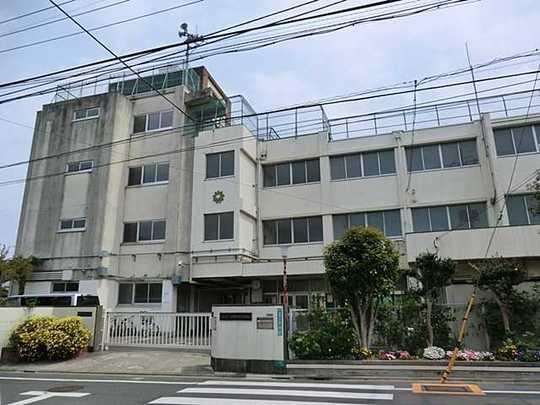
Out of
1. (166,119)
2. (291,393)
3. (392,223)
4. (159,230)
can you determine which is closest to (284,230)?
(392,223)

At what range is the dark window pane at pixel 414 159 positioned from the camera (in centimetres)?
2181

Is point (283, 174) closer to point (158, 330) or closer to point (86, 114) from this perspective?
point (158, 330)

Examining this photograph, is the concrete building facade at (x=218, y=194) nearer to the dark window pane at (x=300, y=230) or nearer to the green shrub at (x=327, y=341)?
the dark window pane at (x=300, y=230)

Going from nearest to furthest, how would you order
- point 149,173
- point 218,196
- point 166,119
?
point 218,196, point 149,173, point 166,119

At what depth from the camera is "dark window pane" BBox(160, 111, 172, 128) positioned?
2414cm

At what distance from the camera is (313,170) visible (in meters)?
23.5

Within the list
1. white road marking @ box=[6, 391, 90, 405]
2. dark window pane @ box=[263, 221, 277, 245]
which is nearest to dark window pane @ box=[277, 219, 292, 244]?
dark window pane @ box=[263, 221, 277, 245]

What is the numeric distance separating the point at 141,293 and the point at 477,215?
57.2 feet

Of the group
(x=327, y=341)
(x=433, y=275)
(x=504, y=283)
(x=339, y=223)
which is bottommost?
(x=327, y=341)

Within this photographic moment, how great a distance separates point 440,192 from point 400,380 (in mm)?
13248

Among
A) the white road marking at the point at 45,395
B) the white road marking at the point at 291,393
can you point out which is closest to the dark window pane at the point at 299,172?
the white road marking at the point at 291,393

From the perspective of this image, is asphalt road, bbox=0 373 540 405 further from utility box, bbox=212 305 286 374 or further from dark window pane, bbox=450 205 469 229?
dark window pane, bbox=450 205 469 229

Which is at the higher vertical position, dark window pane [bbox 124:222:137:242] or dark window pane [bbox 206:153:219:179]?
dark window pane [bbox 206:153:219:179]

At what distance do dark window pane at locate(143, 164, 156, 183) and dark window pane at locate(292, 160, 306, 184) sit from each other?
7982 mm
